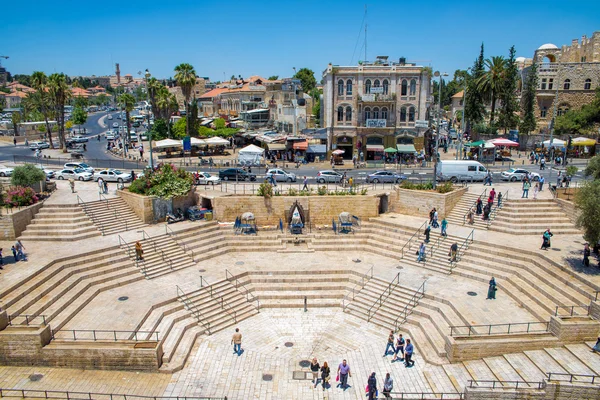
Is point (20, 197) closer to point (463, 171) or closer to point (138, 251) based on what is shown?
point (138, 251)

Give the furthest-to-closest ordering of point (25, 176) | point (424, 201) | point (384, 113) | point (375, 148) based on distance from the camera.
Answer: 1. point (384, 113)
2. point (375, 148)
3. point (424, 201)
4. point (25, 176)

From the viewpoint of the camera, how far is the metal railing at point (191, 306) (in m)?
20.5

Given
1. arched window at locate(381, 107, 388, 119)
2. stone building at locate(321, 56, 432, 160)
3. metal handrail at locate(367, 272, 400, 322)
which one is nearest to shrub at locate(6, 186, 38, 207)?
metal handrail at locate(367, 272, 400, 322)

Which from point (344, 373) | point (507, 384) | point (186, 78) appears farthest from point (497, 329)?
point (186, 78)

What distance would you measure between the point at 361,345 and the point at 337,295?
14.2 feet

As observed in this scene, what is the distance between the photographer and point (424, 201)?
30.8m

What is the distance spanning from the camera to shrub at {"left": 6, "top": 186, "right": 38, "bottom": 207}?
27453mm

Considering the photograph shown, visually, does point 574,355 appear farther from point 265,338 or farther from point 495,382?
point 265,338

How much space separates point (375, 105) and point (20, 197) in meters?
37.6

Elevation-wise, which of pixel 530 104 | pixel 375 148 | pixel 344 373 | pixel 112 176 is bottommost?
pixel 344 373

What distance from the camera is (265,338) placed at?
19.9 metres

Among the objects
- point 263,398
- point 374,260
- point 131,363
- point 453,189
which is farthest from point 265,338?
point 453,189

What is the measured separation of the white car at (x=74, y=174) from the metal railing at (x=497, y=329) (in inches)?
1316

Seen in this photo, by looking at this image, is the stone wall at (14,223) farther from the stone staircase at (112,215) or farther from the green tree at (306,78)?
the green tree at (306,78)
